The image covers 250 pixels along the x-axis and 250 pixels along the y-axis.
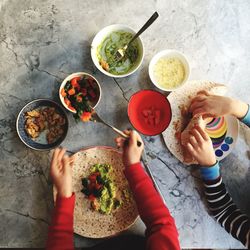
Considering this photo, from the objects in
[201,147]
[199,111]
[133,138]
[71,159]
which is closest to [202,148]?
[201,147]

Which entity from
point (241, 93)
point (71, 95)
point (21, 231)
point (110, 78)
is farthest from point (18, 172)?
point (241, 93)

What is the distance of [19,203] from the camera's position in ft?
4.08

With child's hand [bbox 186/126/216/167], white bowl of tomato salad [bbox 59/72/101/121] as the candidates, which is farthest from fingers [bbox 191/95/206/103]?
white bowl of tomato salad [bbox 59/72/101/121]

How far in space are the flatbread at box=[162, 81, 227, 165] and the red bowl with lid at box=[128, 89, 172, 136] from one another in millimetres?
58

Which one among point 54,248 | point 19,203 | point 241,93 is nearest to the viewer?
point 54,248

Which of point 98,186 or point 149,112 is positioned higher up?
point 149,112

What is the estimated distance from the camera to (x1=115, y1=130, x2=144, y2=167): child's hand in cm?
121

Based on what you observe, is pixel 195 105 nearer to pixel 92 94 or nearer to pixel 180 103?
pixel 180 103

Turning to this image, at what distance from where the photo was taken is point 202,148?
1.24 meters

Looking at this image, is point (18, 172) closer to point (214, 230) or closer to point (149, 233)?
point (149, 233)

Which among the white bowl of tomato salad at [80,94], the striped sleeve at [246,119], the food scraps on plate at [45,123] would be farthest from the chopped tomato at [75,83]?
the striped sleeve at [246,119]

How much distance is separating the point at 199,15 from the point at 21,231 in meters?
1.00

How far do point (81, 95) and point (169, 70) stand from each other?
1.06 feet

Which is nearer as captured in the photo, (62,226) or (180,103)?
(62,226)
